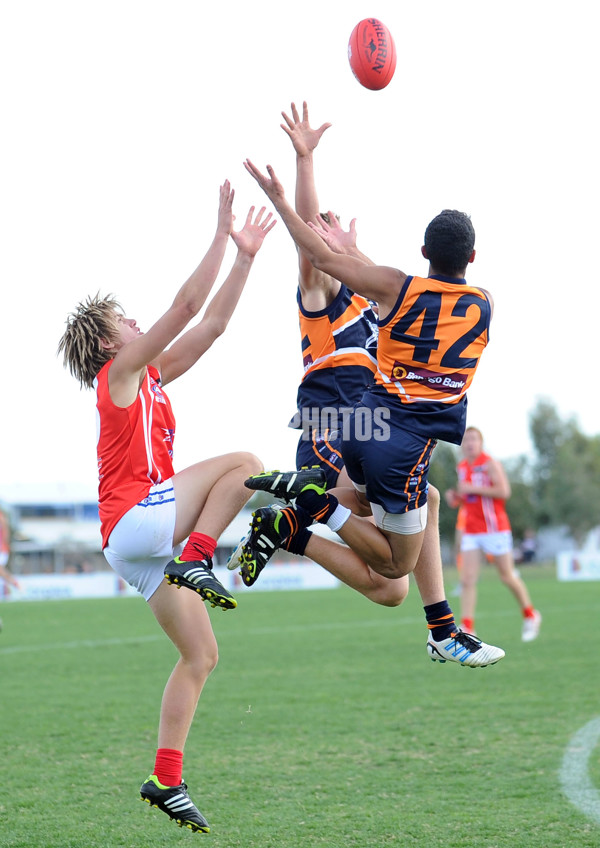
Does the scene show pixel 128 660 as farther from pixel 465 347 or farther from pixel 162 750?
pixel 465 347

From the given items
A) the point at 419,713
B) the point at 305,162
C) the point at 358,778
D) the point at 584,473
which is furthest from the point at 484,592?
the point at 584,473

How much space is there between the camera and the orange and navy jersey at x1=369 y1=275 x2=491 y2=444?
17.0 ft

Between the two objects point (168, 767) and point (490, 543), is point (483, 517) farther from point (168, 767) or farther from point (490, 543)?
point (168, 767)

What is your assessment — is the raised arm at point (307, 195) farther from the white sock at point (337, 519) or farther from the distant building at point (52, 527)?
the distant building at point (52, 527)

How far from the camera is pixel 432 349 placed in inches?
205

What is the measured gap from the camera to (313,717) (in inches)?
365

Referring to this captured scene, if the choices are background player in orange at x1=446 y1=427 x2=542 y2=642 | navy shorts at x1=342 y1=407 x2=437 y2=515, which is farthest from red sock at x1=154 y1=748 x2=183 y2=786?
background player in orange at x1=446 y1=427 x2=542 y2=642

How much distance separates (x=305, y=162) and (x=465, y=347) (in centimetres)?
159

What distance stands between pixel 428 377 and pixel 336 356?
103 cm

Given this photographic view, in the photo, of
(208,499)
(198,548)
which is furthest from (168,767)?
(208,499)

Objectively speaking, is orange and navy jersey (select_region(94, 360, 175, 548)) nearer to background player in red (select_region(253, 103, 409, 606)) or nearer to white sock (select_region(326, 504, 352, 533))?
white sock (select_region(326, 504, 352, 533))

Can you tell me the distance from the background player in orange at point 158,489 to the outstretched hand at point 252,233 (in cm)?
41

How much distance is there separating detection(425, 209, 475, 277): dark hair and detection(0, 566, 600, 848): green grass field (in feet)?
10.3

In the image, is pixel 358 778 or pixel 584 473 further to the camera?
pixel 584 473
